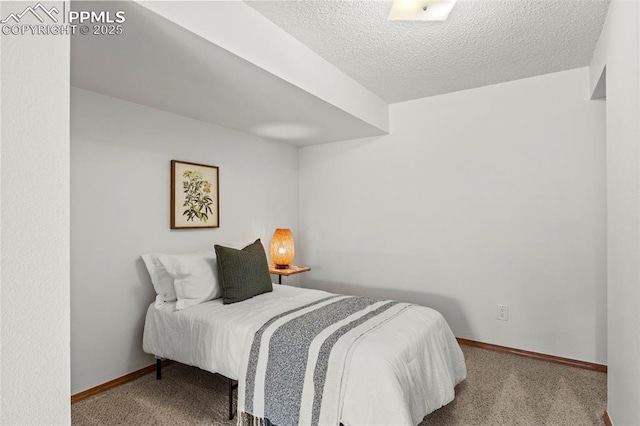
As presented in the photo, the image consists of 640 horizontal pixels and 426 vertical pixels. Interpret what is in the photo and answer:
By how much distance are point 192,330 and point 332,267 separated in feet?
6.90

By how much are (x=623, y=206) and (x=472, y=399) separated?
1.52m

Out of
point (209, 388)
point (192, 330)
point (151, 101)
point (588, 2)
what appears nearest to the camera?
point (588, 2)

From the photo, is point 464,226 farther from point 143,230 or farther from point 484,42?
point 143,230

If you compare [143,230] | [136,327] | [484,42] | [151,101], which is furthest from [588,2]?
[136,327]

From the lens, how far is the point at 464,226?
3428 mm

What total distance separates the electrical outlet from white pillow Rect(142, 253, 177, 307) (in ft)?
9.23

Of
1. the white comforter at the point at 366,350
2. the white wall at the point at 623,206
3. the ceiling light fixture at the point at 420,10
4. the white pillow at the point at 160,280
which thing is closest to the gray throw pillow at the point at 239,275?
the white comforter at the point at 366,350

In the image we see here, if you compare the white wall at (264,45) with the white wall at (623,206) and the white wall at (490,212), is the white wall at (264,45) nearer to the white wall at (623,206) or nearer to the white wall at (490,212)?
the white wall at (490,212)

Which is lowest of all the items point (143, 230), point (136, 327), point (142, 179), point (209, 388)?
point (209, 388)

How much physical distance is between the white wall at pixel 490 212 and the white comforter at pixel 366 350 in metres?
1.12

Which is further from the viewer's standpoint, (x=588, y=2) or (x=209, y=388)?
(x=209, y=388)

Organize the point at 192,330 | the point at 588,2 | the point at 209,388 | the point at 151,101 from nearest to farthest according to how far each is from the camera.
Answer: the point at 588,2
the point at 192,330
the point at 209,388
the point at 151,101

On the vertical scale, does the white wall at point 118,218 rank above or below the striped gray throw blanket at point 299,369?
above
